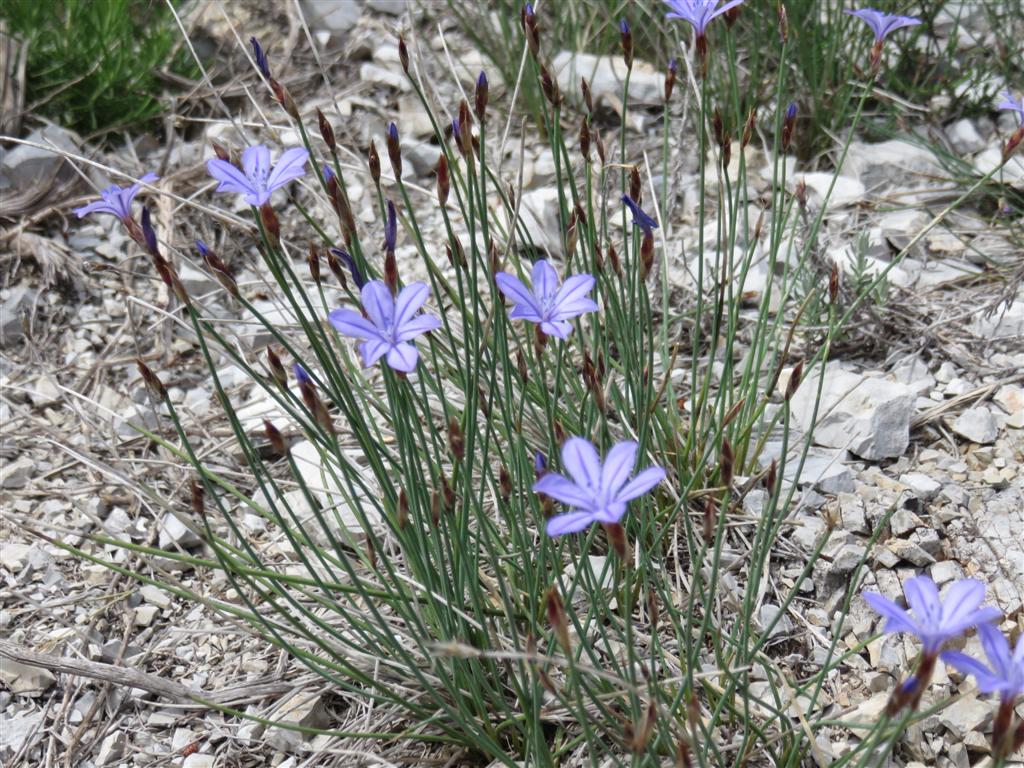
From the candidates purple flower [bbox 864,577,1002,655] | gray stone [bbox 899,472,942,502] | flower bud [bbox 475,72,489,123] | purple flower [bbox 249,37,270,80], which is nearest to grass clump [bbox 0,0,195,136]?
purple flower [bbox 249,37,270,80]

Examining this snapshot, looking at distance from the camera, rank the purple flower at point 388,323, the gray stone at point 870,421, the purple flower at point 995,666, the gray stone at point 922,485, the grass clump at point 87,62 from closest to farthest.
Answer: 1. the purple flower at point 995,666
2. the purple flower at point 388,323
3. the gray stone at point 922,485
4. the gray stone at point 870,421
5. the grass clump at point 87,62

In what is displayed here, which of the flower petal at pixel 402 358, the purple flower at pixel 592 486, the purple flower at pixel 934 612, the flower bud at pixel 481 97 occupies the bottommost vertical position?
the purple flower at pixel 934 612

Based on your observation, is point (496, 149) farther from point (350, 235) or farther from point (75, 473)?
point (350, 235)

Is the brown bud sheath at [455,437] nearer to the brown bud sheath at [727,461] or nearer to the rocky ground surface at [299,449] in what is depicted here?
the brown bud sheath at [727,461]

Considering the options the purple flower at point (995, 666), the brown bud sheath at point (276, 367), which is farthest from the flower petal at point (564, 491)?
the brown bud sheath at point (276, 367)

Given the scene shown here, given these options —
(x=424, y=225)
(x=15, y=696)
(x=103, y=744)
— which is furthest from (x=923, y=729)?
(x=424, y=225)

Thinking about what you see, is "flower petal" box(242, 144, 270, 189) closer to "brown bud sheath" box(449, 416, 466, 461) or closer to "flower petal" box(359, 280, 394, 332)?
"flower petal" box(359, 280, 394, 332)
